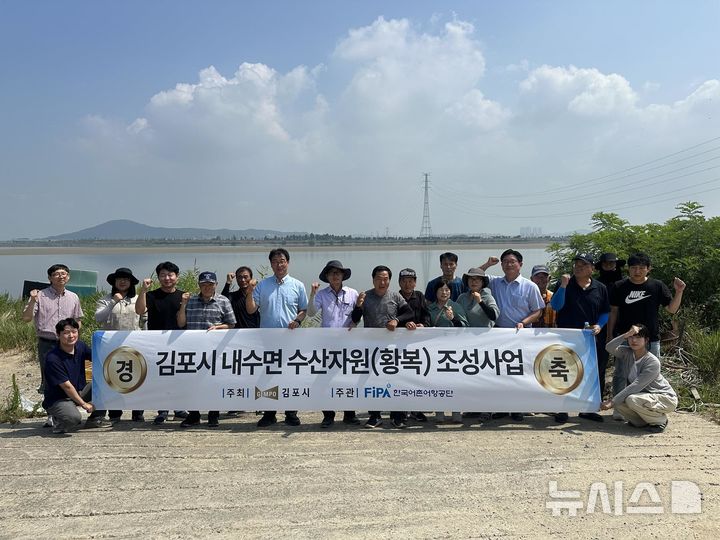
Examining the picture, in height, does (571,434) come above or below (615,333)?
below

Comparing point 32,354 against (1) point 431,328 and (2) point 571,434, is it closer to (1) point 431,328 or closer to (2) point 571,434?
(1) point 431,328

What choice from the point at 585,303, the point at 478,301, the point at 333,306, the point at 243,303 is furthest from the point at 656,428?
the point at 243,303

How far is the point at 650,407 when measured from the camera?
5.23 m

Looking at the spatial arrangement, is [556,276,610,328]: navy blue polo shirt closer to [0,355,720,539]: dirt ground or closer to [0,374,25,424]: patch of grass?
[0,355,720,539]: dirt ground

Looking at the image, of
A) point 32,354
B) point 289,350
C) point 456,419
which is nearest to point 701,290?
point 456,419

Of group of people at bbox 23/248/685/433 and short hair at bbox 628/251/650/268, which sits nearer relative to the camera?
group of people at bbox 23/248/685/433

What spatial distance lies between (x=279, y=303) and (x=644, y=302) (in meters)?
3.76

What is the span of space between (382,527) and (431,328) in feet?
8.13

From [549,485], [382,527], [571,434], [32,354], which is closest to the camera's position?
[382,527]

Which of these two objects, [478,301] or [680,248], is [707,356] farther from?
[478,301]

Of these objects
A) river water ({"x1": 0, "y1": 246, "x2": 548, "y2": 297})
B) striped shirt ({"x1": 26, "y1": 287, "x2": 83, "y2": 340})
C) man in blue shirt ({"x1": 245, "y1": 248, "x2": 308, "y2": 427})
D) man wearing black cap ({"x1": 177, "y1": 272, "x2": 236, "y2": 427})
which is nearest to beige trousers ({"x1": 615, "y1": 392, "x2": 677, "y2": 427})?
man in blue shirt ({"x1": 245, "y1": 248, "x2": 308, "y2": 427})

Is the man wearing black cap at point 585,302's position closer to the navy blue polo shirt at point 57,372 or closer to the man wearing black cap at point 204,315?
the man wearing black cap at point 204,315

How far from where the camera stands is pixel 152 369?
5742 millimetres

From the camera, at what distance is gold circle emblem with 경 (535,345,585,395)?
5641 mm
